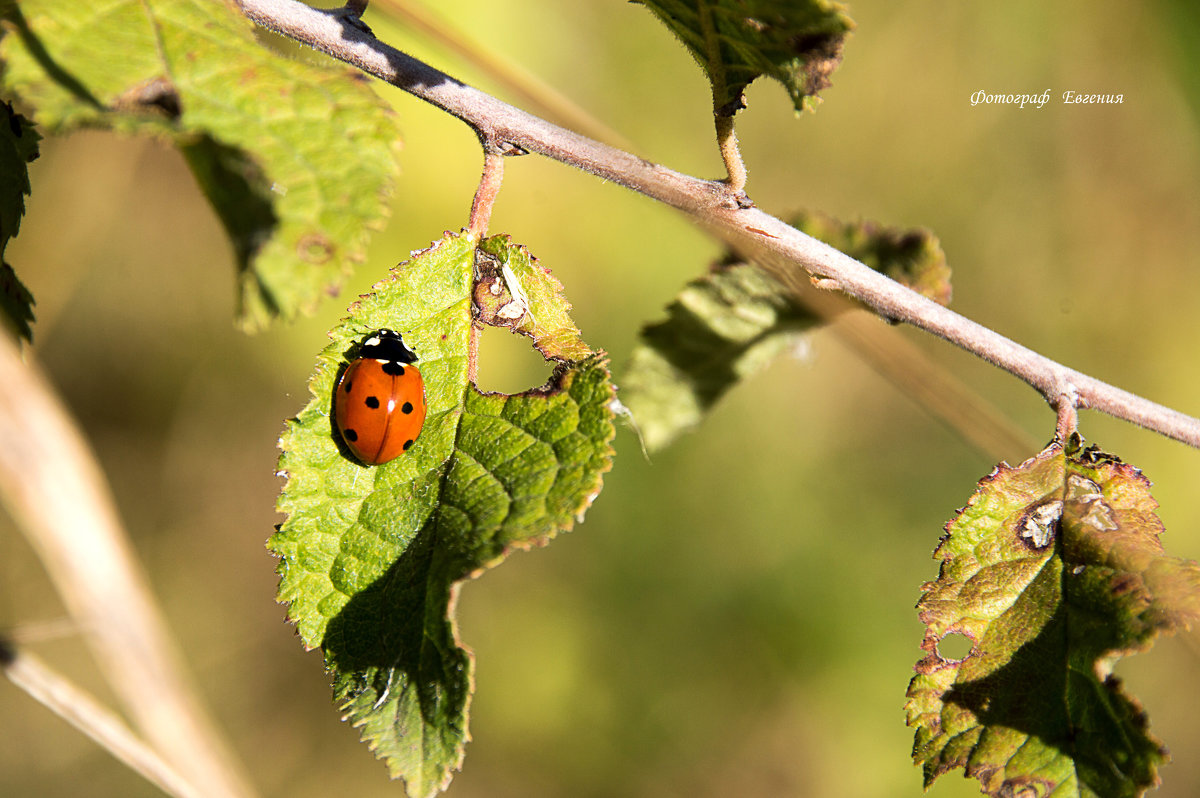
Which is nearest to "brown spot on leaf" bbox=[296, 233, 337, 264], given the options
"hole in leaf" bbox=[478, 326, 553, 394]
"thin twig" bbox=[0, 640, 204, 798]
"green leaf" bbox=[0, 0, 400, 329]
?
"green leaf" bbox=[0, 0, 400, 329]

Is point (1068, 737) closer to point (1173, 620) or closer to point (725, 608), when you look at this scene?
point (1173, 620)

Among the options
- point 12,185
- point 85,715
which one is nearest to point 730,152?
point 12,185

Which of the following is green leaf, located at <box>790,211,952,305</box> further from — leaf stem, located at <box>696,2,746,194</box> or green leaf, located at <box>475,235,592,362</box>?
green leaf, located at <box>475,235,592,362</box>

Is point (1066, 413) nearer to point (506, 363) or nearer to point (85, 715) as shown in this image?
point (85, 715)

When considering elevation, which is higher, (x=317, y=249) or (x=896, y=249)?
(x=896, y=249)

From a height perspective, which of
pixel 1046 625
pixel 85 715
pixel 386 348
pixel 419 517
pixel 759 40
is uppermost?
pixel 759 40

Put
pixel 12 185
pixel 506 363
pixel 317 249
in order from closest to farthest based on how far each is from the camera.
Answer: pixel 317 249
pixel 12 185
pixel 506 363

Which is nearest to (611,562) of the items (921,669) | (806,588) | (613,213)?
(806,588)

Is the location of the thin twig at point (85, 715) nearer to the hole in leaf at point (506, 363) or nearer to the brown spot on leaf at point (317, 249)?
the brown spot on leaf at point (317, 249)
